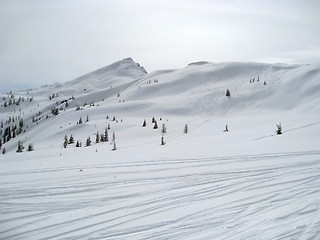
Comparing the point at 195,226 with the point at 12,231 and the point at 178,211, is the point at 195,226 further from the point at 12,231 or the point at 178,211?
the point at 12,231

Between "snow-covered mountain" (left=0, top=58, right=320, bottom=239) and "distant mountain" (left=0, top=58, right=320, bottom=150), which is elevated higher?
"distant mountain" (left=0, top=58, right=320, bottom=150)

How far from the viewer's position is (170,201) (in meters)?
4.29

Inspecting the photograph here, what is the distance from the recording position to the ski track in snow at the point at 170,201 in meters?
3.40

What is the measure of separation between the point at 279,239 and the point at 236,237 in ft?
1.86

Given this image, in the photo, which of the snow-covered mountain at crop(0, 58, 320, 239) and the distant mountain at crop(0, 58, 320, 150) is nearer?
the snow-covered mountain at crop(0, 58, 320, 239)

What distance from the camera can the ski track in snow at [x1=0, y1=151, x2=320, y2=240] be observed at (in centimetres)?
340

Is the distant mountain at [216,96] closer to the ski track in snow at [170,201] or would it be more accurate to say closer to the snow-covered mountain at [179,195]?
the snow-covered mountain at [179,195]

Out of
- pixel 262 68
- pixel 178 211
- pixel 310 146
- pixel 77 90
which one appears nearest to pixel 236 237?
pixel 178 211

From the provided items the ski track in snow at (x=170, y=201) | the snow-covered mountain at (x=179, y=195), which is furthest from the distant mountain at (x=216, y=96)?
the ski track in snow at (x=170, y=201)

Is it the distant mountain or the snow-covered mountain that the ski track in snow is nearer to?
the snow-covered mountain

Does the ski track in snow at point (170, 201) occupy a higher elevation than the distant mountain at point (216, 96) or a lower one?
A: lower

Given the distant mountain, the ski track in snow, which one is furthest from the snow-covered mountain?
the distant mountain

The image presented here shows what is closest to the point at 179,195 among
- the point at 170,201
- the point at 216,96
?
the point at 170,201

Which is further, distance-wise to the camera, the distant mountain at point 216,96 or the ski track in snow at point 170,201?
the distant mountain at point 216,96
